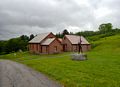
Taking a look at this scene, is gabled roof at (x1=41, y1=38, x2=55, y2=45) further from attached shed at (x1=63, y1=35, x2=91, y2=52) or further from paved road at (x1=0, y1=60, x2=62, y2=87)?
paved road at (x1=0, y1=60, x2=62, y2=87)

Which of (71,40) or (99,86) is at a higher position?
(71,40)

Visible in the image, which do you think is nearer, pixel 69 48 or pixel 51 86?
pixel 51 86

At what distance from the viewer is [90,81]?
62.1 feet

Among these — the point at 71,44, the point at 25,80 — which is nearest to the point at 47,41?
the point at 71,44

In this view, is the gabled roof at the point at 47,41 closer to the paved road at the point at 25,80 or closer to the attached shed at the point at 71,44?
the attached shed at the point at 71,44

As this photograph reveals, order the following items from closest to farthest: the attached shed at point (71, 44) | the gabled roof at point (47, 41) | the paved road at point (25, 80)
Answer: the paved road at point (25, 80) → the gabled roof at point (47, 41) → the attached shed at point (71, 44)

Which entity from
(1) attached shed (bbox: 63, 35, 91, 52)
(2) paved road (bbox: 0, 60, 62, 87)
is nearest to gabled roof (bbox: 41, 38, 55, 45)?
(1) attached shed (bbox: 63, 35, 91, 52)

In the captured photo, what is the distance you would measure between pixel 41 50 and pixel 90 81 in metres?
51.5

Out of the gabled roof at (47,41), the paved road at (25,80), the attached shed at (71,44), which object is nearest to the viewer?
the paved road at (25,80)

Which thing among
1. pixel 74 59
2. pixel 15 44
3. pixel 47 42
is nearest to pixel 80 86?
pixel 74 59

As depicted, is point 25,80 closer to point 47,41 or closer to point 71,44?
point 47,41

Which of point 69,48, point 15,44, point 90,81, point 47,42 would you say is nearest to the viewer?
point 90,81

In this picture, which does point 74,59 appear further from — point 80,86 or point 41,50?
point 41,50

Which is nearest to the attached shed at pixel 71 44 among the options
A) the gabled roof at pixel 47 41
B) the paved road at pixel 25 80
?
the gabled roof at pixel 47 41
